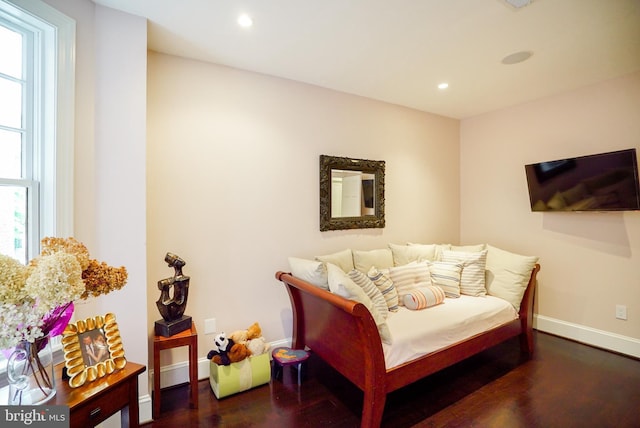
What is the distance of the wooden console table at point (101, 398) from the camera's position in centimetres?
109

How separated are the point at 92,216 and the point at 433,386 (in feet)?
8.89

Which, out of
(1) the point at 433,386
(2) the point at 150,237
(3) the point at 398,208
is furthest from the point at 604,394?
(2) the point at 150,237

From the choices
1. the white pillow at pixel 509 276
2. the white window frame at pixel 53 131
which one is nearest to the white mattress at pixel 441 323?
the white pillow at pixel 509 276

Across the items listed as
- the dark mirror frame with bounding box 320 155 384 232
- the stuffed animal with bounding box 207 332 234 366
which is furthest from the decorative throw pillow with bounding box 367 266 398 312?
the stuffed animal with bounding box 207 332 234 366

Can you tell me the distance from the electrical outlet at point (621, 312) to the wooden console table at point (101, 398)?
4.07m

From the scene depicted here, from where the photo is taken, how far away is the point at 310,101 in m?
2.96

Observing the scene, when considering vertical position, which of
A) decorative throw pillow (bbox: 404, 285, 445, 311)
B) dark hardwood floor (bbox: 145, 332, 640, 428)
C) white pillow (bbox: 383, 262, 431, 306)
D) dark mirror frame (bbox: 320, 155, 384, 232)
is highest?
dark mirror frame (bbox: 320, 155, 384, 232)

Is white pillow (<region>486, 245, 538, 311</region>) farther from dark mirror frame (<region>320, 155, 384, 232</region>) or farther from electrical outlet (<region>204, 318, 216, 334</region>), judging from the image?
electrical outlet (<region>204, 318, 216, 334</region>)

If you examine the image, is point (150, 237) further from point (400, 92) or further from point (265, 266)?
point (400, 92)

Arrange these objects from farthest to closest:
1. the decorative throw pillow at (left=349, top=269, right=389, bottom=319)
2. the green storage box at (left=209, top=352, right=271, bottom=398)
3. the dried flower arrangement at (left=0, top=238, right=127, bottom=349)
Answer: the decorative throw pillow at (left=349, top=269, right=389, bottom=319)
the green storage box at (left=209, top=352, right=271, bottom=398)
the dried flower arrangement at (left=0, top=238, right=127, bottom=349)

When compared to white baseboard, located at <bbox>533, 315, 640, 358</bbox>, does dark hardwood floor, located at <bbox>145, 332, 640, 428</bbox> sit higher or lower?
lower

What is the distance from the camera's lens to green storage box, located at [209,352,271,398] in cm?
213

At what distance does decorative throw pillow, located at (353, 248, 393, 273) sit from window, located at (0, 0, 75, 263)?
2213 millimetres

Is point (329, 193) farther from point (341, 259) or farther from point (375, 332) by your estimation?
point (375, 332)
